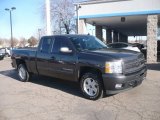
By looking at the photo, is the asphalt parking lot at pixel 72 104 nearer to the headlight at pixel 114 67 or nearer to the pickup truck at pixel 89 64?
the pickup truck at pixel 89 64

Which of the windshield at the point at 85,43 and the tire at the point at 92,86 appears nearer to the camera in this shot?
the tire at the point at 92,86

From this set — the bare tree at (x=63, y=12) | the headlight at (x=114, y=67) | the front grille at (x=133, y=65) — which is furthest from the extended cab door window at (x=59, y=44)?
the bare tree at (x=63, y=12)

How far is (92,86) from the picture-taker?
7285 mm

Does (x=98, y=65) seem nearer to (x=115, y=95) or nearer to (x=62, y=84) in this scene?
(x=115, y=95)

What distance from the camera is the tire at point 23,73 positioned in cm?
1044

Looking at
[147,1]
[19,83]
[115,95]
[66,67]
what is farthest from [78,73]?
[147,1]

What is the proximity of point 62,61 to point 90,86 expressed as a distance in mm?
1345

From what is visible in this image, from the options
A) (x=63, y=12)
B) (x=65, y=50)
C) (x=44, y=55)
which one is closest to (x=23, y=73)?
(x=44, y=55)

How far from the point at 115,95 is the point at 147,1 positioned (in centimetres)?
1134

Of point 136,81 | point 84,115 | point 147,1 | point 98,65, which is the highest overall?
point 147,1

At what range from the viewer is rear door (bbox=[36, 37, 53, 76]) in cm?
894

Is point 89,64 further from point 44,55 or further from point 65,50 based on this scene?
point 44,55

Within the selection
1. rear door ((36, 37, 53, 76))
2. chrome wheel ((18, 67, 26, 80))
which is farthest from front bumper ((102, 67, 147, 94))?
chrome wheel ((18, 67, 26, 80))

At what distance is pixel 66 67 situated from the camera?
315 inches
